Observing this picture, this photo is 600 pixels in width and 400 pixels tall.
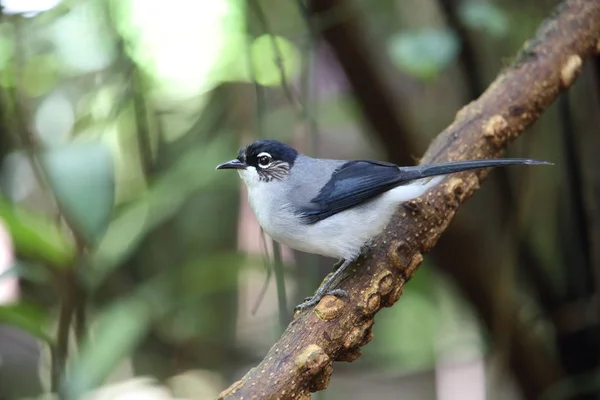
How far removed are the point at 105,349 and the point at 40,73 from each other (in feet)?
6.31

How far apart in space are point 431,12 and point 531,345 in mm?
2265

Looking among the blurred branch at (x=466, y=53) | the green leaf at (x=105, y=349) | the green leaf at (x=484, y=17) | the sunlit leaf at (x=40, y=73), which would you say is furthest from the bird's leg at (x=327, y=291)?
the sunlit leaf at (x=40, y=73)

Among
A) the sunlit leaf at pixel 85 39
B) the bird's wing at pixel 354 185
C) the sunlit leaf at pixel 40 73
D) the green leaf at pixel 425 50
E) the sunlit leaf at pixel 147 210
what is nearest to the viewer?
the bird's wing at pixel 354 185

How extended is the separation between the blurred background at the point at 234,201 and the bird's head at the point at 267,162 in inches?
7.3

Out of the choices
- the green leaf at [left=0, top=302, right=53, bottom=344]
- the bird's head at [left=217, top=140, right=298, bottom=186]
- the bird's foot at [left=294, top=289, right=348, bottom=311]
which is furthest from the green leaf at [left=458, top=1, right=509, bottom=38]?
the green leaf at [left=0, top=302, right=53, bottom=344]

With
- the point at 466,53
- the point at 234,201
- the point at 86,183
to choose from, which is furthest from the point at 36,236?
the point at 234,201

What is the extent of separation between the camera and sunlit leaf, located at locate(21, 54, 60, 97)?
12.3 ft

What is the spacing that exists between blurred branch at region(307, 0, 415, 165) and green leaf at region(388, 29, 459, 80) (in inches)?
20.0

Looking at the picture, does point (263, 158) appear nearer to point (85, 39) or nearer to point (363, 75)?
point (363, 75)

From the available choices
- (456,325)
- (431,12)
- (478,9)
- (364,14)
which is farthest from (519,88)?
(456,325)

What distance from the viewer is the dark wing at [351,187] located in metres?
2.24

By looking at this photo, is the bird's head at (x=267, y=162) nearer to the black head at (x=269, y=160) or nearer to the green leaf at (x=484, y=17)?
the black head at (x=269, y=160)

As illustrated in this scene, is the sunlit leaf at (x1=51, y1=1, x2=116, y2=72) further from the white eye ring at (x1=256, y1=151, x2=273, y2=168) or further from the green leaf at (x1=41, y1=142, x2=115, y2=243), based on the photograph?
the green leaf at (x1=41, y1=142, x2=115, y2=243)

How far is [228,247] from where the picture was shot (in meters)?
4.70
